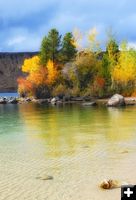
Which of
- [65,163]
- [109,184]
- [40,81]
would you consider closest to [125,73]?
[40,81]

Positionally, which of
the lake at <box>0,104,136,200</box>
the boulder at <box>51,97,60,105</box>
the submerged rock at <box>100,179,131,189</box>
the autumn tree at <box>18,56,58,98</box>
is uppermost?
the autumn tree at <box>18,56,58,98</box>

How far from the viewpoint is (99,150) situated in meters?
23.6

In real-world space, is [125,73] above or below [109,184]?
above

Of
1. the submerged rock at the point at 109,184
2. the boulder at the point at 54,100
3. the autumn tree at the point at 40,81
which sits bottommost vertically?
the submerged rock at the point at 109,184

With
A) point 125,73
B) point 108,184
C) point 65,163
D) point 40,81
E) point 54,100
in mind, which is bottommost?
point 65,163

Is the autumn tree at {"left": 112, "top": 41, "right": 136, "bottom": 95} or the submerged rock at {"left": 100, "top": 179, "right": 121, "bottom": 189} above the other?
the autumn tree at {"left": 112, "top": 41, "right": 136, "bottom": 95}

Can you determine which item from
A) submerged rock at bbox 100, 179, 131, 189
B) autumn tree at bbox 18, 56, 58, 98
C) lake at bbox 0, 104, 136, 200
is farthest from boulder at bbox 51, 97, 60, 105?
submerged rock at bbox 100, 179, 131, 189

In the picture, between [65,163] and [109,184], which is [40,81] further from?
[109,184]

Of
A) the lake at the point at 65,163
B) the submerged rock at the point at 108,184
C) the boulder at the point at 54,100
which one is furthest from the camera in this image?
the boulder at the point at 54,100

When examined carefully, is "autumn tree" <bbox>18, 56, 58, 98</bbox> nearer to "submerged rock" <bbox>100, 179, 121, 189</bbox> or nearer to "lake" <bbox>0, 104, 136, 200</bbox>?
"lake" <bbox>0, 104, 136, 200</bbox>

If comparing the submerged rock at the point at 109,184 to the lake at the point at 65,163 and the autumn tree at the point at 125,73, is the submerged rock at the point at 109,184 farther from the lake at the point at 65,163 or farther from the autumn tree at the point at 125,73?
the autumn tree at the point at 125,73

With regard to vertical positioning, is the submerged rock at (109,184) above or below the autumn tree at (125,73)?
below

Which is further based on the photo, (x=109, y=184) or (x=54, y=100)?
(x=54, y=100)

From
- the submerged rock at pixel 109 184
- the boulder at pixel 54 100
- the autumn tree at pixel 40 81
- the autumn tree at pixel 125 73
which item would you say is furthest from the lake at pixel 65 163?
the autumn tree at pixel 40 81
